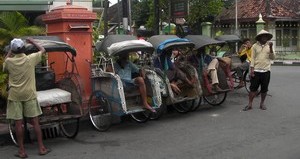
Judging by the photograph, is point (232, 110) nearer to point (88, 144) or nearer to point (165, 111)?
point (165, 111)

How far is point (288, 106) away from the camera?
10.4 m

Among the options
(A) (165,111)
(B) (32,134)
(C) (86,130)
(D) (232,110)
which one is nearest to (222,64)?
(D) (232,110)

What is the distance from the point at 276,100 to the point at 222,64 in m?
1.80

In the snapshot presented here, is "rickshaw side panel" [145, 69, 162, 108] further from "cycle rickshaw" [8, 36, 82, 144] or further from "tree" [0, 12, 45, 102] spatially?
"tree" [0, 12, 45, 102]

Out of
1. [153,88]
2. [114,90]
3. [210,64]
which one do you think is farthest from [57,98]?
[210,64]

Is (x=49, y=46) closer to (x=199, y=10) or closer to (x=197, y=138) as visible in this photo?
(x=197, y=138)

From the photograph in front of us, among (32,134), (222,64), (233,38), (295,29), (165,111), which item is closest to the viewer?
(32,134)

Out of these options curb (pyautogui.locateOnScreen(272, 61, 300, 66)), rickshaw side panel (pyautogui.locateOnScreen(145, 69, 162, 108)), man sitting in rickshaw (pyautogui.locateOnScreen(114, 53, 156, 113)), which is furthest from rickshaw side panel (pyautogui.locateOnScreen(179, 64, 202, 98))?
curb (pyautogui.locateOnScreen(272, 61, 300, 66))

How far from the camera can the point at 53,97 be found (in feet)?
24.1

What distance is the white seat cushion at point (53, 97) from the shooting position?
7242 millimetres

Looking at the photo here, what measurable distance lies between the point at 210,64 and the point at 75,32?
313cm

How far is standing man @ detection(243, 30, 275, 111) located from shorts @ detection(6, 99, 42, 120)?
5.07 m

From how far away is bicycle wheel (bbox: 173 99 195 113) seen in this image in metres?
9.95

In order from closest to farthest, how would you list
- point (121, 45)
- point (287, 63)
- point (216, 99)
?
point (121, 45) < point (216, 99) < point (287, 63)
